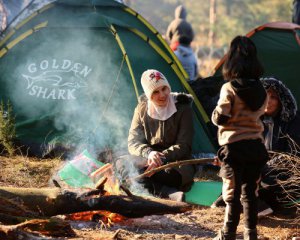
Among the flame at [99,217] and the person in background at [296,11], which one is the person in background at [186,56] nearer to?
the person in background at [296,11]

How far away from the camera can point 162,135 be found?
6.15 m

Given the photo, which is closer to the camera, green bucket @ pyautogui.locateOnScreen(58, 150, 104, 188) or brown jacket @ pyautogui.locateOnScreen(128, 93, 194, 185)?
brown jacket @ pyautogui.locateOnScreen(128, 93, 194, 185)

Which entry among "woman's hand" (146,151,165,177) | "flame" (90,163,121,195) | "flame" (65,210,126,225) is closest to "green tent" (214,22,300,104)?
"woman's hand" (146,151,165,177)

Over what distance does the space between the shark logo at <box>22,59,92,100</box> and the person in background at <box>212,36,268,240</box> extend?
3.14 meters

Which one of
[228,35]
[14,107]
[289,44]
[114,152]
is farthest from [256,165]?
[228,35]

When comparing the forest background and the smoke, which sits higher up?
the forest background

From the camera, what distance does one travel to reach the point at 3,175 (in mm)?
6430

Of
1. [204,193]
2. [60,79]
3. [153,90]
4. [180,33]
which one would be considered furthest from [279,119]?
[180,33]

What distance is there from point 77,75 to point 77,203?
9.13ft

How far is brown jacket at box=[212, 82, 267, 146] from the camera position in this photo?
438 centimetres

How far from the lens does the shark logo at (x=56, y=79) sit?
24.0 feet

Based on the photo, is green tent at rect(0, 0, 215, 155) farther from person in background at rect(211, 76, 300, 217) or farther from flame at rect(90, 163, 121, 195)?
person in background at rect(211, 76, 300, 217)

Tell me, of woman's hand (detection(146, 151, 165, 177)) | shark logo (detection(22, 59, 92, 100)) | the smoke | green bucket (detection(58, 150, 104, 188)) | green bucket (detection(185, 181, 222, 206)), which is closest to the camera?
woman's hand (detection(146, 151, 165, 177))

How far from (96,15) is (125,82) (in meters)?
0.93
